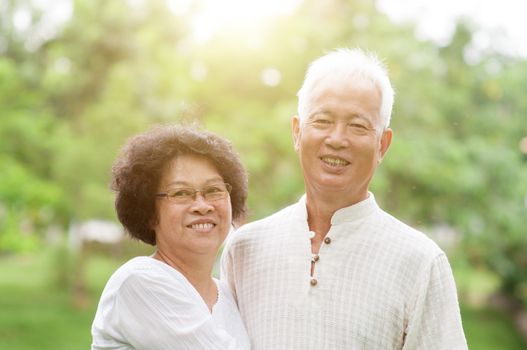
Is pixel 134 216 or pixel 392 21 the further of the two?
pixel 392 21

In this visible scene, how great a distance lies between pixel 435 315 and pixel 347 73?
0.67 metres

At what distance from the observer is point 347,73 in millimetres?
2021

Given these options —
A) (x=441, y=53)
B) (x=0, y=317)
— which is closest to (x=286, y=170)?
(x=441, y=53)

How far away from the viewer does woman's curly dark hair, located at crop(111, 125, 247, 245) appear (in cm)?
196

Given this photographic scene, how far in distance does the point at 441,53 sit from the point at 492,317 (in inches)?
237

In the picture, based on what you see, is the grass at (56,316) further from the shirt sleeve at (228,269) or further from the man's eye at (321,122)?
the man's eye at (321,122)

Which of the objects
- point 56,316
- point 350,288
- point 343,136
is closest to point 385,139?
point 343,136

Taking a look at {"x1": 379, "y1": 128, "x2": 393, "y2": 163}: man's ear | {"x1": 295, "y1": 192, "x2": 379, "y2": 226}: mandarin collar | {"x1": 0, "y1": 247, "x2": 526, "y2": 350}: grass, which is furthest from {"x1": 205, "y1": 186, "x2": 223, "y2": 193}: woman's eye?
{"x1": 0, "y1": 247, "x2": 526, "y2": 350}: grass

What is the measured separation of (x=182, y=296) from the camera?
188 centimetres

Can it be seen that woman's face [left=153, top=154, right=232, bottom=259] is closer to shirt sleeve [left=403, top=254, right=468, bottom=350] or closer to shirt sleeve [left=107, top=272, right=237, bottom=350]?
shirt sleeve [left=107, top=272, right=237, bottom=350]

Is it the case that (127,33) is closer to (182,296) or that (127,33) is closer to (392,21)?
(392,21)

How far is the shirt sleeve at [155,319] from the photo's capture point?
1798 millimetres

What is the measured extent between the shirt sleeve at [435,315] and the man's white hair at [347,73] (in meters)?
0.43

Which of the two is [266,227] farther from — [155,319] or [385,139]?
→ [155,319]
